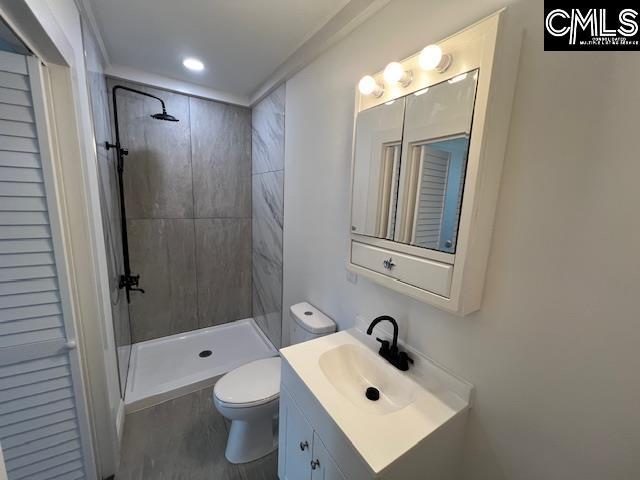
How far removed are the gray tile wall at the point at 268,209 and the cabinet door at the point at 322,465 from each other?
134 centimetres

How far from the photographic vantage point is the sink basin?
1064 millimetres

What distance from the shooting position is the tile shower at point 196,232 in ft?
6.95

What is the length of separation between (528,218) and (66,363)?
1.83 meters

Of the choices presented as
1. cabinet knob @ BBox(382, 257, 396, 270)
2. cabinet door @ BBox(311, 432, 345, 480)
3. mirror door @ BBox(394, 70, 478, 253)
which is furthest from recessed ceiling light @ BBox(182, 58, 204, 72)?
cabinet door @ BBox(311, 432, 345, 480)

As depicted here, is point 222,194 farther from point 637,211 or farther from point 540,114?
point 637,211

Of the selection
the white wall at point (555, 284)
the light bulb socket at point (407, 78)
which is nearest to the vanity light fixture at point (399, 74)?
the light bulb socket at point (407, 78)

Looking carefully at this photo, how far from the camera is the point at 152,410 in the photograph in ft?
6.12

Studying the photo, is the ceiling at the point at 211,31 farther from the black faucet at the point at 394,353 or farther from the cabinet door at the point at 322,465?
the cabinet door at the point at 322,465

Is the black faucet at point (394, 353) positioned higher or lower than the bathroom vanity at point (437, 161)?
lower

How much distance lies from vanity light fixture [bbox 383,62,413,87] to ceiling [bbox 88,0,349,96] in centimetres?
55

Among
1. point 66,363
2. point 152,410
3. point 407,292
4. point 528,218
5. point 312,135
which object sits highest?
point 312,135

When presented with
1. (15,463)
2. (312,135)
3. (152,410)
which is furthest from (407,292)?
(152,410)

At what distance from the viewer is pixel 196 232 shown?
2.55 metres

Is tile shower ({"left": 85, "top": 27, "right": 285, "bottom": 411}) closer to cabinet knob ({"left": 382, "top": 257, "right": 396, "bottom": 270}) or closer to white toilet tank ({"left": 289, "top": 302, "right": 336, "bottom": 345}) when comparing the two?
white toilet tank ({"left": 289, "top": 302, "right": 336, "bottom": 345})
